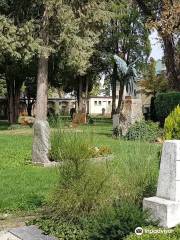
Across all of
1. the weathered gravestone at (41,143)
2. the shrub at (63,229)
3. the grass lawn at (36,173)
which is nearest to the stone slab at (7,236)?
the shrub at (63,229)

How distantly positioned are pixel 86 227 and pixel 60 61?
28601mm

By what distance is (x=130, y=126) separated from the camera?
73.4 feet

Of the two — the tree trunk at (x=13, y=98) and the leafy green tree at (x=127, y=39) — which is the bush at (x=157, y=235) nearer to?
the tree trunk at (x=13, y=98)

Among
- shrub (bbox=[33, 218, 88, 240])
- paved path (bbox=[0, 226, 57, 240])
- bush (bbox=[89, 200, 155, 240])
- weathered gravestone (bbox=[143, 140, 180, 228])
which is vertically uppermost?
weathered gravestone (bbox=[143, 140, 180, 228])

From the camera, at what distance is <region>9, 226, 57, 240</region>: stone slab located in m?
6.51

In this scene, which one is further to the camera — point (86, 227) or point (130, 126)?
point (130, 126)

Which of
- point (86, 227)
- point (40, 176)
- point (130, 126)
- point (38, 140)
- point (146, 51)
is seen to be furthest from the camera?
point (146, 51)

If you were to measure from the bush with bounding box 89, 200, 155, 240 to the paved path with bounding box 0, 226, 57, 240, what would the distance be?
2.63 ft

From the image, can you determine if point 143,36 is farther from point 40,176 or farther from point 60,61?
point 40,176

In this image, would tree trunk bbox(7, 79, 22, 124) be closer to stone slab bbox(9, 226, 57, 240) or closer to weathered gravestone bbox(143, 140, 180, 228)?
stone slab bbox(9, 226, 57, 240)

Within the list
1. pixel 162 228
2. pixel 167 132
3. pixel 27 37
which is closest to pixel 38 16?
pixel 27 37

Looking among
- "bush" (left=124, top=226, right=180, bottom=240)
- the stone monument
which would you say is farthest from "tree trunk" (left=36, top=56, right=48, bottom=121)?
"bush" (left=124, top=226, right=180, bottom=240)

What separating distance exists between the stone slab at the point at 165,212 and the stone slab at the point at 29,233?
4.39 feet

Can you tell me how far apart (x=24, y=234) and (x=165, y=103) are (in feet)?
66.7
